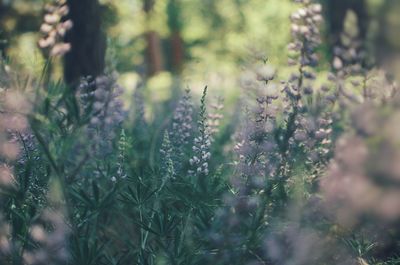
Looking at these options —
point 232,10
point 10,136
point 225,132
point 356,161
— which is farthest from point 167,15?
point 356,161

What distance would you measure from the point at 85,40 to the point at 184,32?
20966mm

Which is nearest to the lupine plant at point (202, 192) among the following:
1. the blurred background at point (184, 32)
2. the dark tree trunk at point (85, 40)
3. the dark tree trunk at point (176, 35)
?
the blurred background at point (184, 32)

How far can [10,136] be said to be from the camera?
3.55 meters

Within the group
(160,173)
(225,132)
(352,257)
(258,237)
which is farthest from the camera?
(225,132)

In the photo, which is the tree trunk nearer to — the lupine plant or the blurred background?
the blurred background

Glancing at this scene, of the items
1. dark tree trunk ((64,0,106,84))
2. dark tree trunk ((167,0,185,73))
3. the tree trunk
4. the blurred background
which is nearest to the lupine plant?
the blurred background

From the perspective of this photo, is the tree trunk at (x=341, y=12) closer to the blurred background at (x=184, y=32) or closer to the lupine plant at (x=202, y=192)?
the blurred background at (x=184, y=32)

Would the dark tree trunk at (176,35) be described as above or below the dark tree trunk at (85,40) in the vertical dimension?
below

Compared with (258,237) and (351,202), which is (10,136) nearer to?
(258,237)

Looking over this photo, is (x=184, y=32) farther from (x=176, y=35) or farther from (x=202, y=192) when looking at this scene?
(x=202, y=192)

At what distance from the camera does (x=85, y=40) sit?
5562mm

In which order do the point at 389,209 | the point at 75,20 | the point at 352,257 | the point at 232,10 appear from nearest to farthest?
the point at 389,209 → the point at 352,257 → the point at 75,20 → the point at 232,10

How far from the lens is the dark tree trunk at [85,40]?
5.36m

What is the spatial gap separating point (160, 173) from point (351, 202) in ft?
6.05
